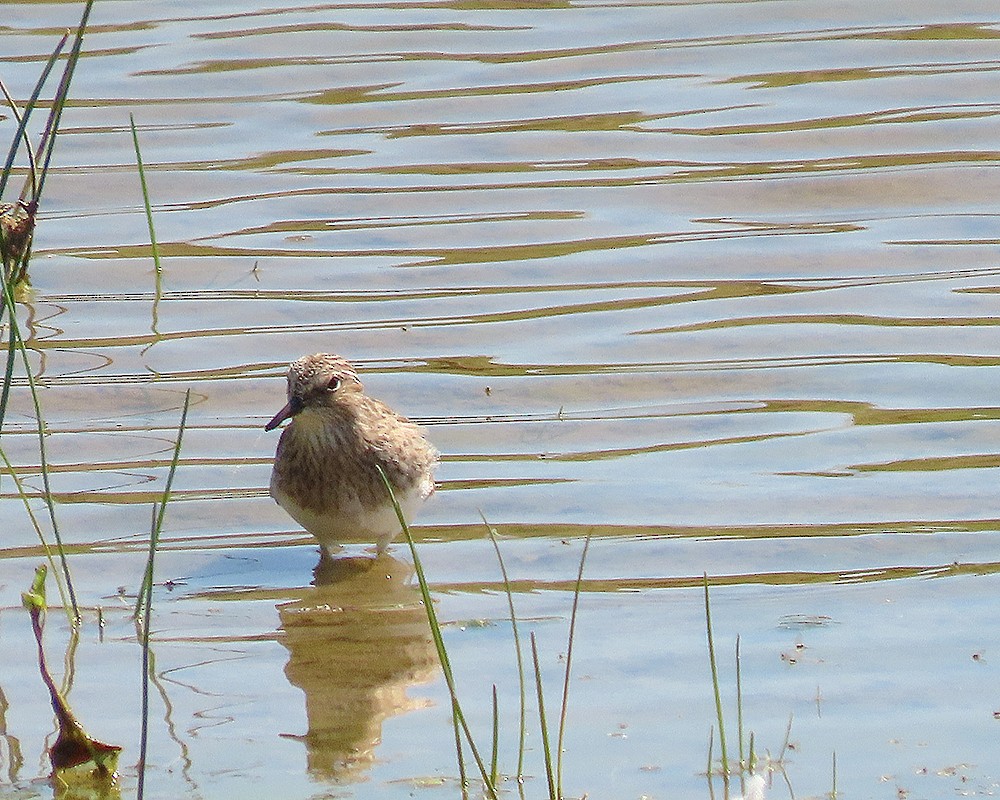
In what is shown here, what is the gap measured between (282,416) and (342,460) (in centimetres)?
39

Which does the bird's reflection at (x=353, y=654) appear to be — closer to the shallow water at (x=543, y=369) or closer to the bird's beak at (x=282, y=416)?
the shallow water at (x=543, y=369)

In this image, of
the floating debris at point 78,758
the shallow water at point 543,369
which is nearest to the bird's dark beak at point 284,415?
the shallow water at point 543,369

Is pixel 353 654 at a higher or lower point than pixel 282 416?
Answer: lower

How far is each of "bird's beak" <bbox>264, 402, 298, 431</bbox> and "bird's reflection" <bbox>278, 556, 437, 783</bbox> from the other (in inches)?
23.6

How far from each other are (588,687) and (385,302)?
4718mm

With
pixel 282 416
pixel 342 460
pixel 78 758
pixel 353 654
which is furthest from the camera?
pixel 342 460

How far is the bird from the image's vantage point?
27.7 ft

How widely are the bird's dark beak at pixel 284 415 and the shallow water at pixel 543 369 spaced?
50cm

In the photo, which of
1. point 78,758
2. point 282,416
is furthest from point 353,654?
point 282,416

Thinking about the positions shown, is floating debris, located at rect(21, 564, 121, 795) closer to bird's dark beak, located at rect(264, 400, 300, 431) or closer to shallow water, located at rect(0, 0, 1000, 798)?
shallow water, located at rect(0, 0, 1000, 798)

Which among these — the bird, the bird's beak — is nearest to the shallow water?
the bird

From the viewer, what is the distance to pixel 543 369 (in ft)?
33.2

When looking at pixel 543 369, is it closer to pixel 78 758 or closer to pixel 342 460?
pixel 342 460

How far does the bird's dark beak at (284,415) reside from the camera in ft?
27.8
